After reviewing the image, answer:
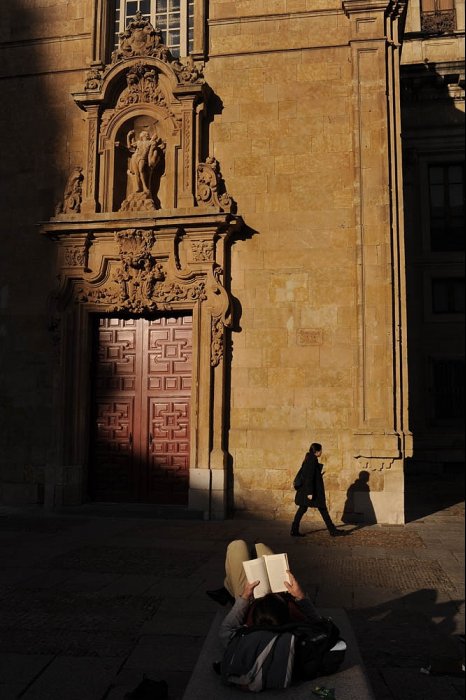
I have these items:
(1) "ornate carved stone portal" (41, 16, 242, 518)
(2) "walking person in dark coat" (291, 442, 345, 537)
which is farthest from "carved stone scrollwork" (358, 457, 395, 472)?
(1) "ornate carved stone portal" (41, 16, 242, 518)

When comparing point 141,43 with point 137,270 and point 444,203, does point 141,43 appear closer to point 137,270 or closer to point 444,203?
point 137,270

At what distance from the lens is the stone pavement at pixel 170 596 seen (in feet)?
16.6

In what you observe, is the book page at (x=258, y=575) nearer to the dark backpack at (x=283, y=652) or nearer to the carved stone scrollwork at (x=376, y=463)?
the dark backpack at (x=283, y=652)

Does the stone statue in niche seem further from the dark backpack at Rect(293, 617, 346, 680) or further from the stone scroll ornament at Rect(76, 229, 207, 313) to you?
the dark backpack at Rect(293, 617, 346, 680)

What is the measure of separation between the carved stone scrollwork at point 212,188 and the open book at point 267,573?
31.5ft

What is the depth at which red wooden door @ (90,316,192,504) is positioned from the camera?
13.5 metres

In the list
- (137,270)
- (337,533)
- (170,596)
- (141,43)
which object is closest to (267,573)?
(170,596)

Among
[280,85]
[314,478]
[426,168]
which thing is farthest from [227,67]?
[426,168]

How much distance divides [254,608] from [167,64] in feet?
40.4

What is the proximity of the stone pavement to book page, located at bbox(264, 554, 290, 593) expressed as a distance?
105cm

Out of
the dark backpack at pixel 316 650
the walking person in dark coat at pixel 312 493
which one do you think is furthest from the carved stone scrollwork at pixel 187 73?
the dark backpack at pixel 316 650

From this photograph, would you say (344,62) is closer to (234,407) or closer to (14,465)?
(234,407)

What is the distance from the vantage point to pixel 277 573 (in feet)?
15.2

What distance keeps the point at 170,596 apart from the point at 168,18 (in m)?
13.0
